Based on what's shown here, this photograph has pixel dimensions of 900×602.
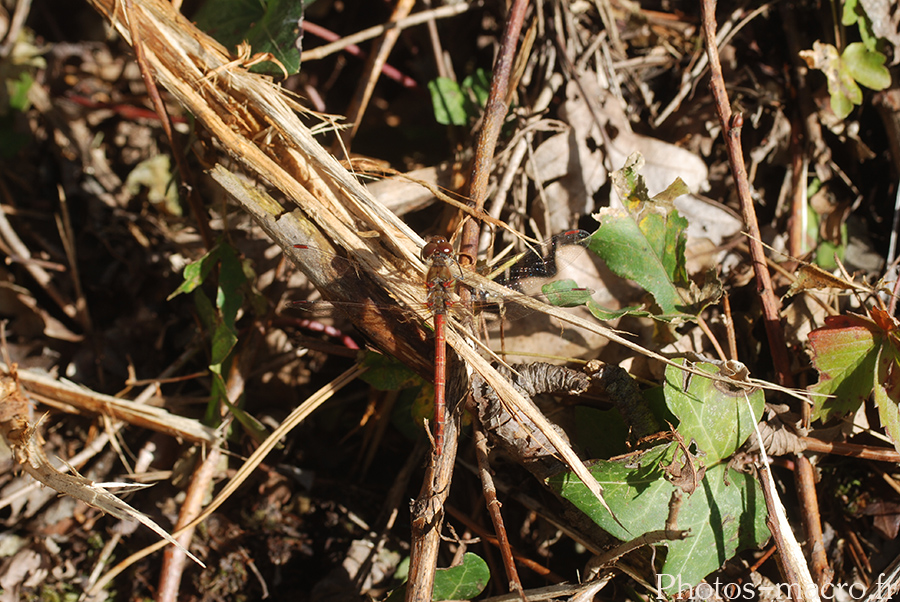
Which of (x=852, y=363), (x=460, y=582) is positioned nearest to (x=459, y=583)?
(x=460, y=582)

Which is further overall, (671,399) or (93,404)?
(93,404)

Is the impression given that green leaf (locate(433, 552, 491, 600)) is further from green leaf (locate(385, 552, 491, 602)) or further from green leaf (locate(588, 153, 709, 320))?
green leaf (locate(588, 153, 709, 320))

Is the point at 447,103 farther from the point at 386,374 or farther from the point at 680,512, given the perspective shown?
the point at 680,512

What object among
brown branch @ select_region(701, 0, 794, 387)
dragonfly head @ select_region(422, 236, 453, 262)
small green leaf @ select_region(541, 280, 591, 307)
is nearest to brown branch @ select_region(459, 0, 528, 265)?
dragonfly head @ select_region(422, 236, 453, 262)

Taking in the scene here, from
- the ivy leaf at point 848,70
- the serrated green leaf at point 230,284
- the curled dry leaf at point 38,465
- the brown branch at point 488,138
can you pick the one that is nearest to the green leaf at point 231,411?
the serrated green leaf at point 230,284

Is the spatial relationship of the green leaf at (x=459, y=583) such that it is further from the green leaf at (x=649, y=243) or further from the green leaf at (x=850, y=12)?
the green leaf at (x=850, y=12)

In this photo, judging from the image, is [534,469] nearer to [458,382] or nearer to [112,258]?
[458,382]

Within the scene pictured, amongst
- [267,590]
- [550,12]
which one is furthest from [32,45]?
[267,590]
